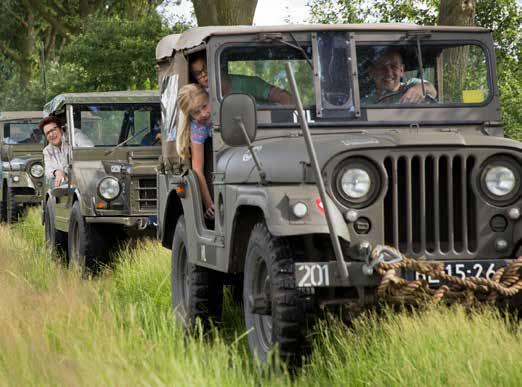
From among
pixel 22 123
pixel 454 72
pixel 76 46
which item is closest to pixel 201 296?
pixel 454 72

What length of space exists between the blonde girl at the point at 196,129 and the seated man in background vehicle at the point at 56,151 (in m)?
5.47

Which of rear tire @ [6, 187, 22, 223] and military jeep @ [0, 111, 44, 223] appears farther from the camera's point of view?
rear tire @ [6, 187, 22, 223]

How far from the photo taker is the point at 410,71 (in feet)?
28.3

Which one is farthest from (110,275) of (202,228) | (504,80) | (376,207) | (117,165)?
(504,80)

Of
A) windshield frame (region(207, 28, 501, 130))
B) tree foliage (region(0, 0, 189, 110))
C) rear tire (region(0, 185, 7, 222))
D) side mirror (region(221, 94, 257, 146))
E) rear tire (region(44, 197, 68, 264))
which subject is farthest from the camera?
tree foliage (region(0, 0, 189, 110))

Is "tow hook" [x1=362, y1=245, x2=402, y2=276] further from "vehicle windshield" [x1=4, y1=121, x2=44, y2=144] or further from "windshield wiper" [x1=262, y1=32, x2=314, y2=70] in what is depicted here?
"vehicle windshield" [x1=4, y1=121, x2=44, y2=144]

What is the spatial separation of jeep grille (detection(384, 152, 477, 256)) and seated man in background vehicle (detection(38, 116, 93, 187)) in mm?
7670

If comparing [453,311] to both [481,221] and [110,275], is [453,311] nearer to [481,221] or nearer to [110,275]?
[481,221]

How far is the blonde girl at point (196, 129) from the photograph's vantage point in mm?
8906

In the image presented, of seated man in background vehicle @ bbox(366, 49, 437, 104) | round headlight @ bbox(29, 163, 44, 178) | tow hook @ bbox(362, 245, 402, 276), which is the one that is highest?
seated man in background vehicle @ bbox(366, 49, 437, 104)

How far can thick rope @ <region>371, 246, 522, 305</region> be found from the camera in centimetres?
681

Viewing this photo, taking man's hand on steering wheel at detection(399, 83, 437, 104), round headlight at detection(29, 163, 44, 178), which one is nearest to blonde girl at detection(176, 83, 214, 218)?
man's hand on steering wheel at detection(399, 83, 437, 104)

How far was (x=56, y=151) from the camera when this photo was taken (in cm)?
1494

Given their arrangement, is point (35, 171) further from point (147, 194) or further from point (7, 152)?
point (147, 194)
